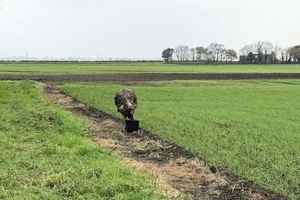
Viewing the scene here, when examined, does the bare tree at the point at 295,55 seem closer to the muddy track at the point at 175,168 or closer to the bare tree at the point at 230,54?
the bare tree at the point at 230,54

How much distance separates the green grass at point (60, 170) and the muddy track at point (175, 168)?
57 cm

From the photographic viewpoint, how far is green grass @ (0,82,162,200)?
377 inches

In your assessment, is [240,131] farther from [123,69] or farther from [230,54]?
[230,54]

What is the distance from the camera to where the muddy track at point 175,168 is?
10117 mm

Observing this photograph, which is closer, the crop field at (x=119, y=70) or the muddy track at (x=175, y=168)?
the muddy track at (x=175, y=168)

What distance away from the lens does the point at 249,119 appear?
24.2 m

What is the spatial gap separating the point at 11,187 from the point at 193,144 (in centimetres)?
722

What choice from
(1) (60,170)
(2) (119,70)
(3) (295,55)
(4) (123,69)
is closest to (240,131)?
(1) (60,170)

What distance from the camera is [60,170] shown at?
37.2 feet

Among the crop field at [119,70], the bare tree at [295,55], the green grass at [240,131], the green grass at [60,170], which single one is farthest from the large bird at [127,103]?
the bare tree at [295,55]

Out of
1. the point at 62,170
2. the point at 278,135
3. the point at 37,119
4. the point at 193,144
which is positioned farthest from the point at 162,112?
the point at 62,170

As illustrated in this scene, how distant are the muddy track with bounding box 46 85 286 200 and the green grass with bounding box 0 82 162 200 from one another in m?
0.57

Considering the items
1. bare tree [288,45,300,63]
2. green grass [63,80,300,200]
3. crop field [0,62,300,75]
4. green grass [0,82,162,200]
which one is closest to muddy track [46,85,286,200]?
green grass [63,80,300,200]

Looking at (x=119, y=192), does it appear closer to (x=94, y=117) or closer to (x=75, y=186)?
(x=75, y=186)
